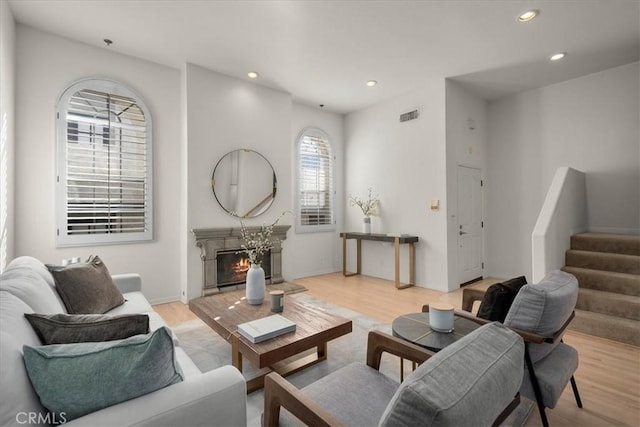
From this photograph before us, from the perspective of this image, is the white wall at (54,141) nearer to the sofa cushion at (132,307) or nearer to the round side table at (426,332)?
the sofa cushion at (132,307)

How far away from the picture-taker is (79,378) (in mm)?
971

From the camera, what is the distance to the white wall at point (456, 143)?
15.4 feet

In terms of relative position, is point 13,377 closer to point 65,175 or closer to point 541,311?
point 541,311

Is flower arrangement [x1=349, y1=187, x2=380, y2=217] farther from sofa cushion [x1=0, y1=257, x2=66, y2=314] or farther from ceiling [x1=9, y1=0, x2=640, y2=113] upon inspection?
sofa cushion [x1=0, y1=257, x2=66, y2=314]

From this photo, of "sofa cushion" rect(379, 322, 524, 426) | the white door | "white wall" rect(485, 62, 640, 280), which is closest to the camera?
"sofa cushion" rect(379, 322, 524, 426)

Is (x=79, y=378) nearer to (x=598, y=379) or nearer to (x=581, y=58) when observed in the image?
(x=598, y=379)

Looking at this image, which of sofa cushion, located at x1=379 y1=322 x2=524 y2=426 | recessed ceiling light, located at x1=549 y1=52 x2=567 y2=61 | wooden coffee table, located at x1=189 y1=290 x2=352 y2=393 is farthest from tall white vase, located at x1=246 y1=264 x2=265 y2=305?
recessed ceiling light, located at x1=549 y1=52 x2=567 y2=61

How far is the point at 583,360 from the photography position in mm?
2557

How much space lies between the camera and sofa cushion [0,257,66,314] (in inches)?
60.1

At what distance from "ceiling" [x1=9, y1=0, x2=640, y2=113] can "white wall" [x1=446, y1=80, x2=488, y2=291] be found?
0.36m

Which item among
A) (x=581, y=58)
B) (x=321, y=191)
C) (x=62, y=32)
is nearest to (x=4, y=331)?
(x=62, y=32)

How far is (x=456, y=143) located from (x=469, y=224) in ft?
4.55

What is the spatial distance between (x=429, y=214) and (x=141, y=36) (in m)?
4.55

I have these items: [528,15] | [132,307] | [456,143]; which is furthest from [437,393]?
[456,143]
